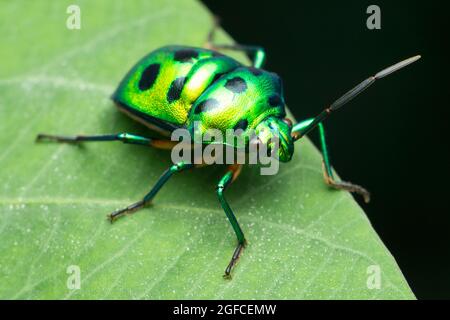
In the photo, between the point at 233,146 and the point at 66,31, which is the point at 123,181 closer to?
the point at 233,146

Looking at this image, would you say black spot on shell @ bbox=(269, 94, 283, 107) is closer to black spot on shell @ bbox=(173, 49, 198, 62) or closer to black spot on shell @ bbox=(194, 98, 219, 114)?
black spot on shell @ bbox=(194, 98, 219, 114)

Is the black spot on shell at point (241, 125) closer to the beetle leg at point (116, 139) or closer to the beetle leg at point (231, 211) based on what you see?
the beetle leg at point (231, 211)

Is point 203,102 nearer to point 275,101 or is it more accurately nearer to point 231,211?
point 275,101

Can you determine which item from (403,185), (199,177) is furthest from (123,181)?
(403,185)

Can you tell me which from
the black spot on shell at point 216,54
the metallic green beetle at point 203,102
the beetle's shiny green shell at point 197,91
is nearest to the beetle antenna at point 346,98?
the metallic green beetle at point 203,102

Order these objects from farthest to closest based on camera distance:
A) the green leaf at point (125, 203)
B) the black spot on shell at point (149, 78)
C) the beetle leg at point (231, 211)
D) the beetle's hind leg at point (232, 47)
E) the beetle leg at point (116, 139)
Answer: the beetle's hind leg at point (232, 47)
the black spot on shell at point (149, 78)
the beetle leg at point (116, 139)
the beetle leg at point (231, 211)
the green leaf at point (125, 203)

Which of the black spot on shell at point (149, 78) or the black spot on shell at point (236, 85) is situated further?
the black spot on shell at point (149, 78)

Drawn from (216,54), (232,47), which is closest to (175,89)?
(216,54)
